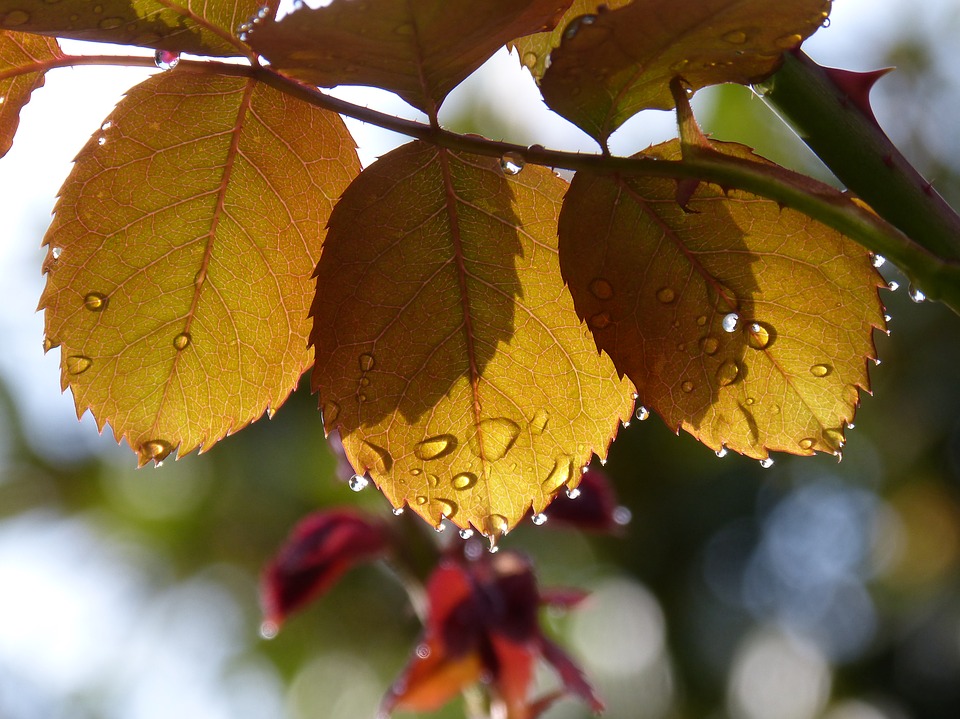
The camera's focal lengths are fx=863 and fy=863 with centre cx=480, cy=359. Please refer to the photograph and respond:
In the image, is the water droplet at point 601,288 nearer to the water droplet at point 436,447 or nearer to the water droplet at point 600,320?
the water droplet at point 600,320

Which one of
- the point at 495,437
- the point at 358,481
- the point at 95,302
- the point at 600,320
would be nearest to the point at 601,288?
the point at 600,320

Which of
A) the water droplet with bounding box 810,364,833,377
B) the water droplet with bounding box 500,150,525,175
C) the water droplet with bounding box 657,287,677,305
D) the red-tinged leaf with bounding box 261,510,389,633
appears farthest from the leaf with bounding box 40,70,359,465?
the red-tinged leaf with bounding box 261,510,389,633

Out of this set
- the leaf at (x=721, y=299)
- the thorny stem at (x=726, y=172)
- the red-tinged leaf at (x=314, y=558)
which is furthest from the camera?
the red-tinged leaf at (x=314, y=558)

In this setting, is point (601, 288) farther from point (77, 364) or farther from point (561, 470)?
point (77, 364)

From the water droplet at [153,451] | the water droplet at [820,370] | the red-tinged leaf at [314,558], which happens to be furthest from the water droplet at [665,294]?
the red-tinged leaf at [314,558]

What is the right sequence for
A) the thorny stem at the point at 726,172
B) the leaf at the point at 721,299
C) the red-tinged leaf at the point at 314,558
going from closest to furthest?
the thorny stem at the point at 726,172 < the leaf at the point at 721,299 < the red-tinged leaf at the point at 314,558
